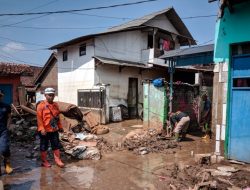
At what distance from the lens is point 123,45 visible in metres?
18.3

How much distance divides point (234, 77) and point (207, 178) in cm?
272

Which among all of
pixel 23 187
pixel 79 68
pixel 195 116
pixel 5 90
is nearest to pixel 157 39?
pixel 79 68

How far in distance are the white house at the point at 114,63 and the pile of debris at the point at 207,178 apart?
9.22m

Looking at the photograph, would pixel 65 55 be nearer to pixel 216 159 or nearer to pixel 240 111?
pixel 216 159

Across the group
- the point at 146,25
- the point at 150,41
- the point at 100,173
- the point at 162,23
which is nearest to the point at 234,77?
the point at 100,173

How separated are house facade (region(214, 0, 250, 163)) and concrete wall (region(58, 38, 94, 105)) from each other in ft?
34.2

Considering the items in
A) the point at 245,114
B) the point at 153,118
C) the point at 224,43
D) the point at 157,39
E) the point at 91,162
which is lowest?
the point at 91,162

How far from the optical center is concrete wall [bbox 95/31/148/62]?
16.9m

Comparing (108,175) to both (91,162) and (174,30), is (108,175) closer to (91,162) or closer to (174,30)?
(91,162)

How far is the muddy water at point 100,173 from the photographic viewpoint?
557 centimetres

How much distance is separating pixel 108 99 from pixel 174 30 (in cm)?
1026

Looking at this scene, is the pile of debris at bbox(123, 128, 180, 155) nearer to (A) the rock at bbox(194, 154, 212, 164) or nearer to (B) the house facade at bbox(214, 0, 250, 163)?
(A) the rock at bbox(194, 154, 212, 164)

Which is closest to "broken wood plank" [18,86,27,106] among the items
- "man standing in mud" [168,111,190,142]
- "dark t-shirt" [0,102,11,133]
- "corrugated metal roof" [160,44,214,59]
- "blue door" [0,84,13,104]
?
"blue door" [0,84,13,104]

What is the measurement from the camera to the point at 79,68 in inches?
702
